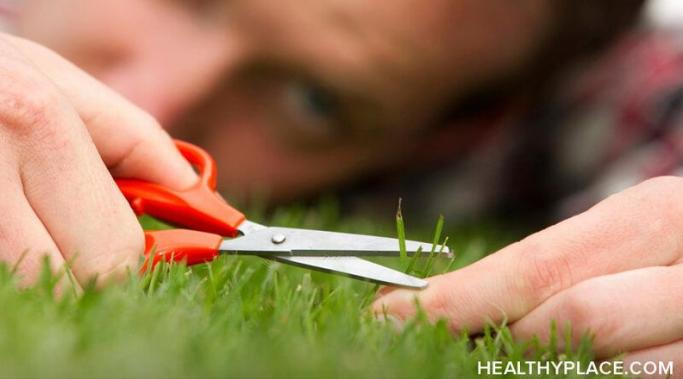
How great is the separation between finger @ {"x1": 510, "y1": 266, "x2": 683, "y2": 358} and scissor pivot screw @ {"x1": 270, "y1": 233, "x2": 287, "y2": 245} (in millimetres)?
302

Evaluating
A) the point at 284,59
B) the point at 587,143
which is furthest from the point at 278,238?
the point at 587,143

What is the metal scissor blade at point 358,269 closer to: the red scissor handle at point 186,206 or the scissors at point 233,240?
the scissors at point 233,240

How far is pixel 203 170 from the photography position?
1.25 metres

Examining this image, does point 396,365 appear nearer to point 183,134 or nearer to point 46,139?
point 46,139

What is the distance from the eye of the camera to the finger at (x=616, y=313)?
94cm

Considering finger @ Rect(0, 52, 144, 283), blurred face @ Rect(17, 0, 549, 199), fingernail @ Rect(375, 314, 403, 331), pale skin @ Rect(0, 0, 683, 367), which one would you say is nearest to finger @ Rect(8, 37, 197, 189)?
pale skin @ Rect(0, 0, 683, 367)

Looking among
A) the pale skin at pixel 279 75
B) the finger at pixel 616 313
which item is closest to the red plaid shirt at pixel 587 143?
the pale skin at pixel 279 75

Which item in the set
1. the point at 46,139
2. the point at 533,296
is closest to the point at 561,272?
the point at 533,296

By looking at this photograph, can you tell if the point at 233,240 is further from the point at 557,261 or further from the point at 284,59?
the point at 284,59

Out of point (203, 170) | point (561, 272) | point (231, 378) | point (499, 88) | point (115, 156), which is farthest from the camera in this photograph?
point (499, 88)

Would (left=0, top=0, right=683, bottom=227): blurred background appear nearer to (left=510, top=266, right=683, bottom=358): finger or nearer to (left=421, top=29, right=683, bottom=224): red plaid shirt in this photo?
(left=421, top=29, right=683, bottom=224): red plaid shirt

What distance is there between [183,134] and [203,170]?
923mm

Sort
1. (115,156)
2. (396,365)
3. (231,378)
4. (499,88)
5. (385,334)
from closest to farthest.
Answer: (231,378) < (396,365) < (385,334) < (115,156) < (499,88)

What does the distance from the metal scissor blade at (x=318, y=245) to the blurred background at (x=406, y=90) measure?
958 mm
